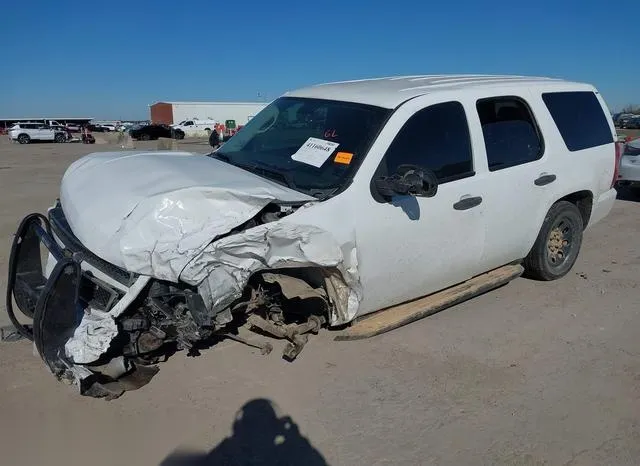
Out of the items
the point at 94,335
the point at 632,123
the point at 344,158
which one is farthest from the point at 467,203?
the point at 632,123

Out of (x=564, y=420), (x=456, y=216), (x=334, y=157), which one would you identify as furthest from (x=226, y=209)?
(x=564, y=420)

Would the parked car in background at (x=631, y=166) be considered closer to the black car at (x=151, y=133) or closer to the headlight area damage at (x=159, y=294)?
the headlight area damage at (x=159, y=294)

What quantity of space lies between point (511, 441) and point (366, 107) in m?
2.50

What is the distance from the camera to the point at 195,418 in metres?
3.28

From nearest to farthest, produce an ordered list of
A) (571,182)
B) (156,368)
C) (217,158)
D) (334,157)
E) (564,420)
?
(564,420)
(156,368)
(334,157)
(217,158)
(571,182)

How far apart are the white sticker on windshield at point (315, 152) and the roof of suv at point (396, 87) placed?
49cm

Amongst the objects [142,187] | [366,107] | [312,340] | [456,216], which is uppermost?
[366,107]

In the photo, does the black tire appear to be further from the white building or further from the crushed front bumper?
the white building

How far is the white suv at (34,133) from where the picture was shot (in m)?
43.1

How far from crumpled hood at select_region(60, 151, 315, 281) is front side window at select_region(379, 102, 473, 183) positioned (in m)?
0.85

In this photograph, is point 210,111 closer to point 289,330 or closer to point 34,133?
point 34,133

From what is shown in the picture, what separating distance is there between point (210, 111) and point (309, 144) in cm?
6687

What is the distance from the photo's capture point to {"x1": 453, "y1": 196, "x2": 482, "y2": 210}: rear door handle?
4137 millimetres

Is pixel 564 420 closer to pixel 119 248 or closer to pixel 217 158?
pixel 119 248
